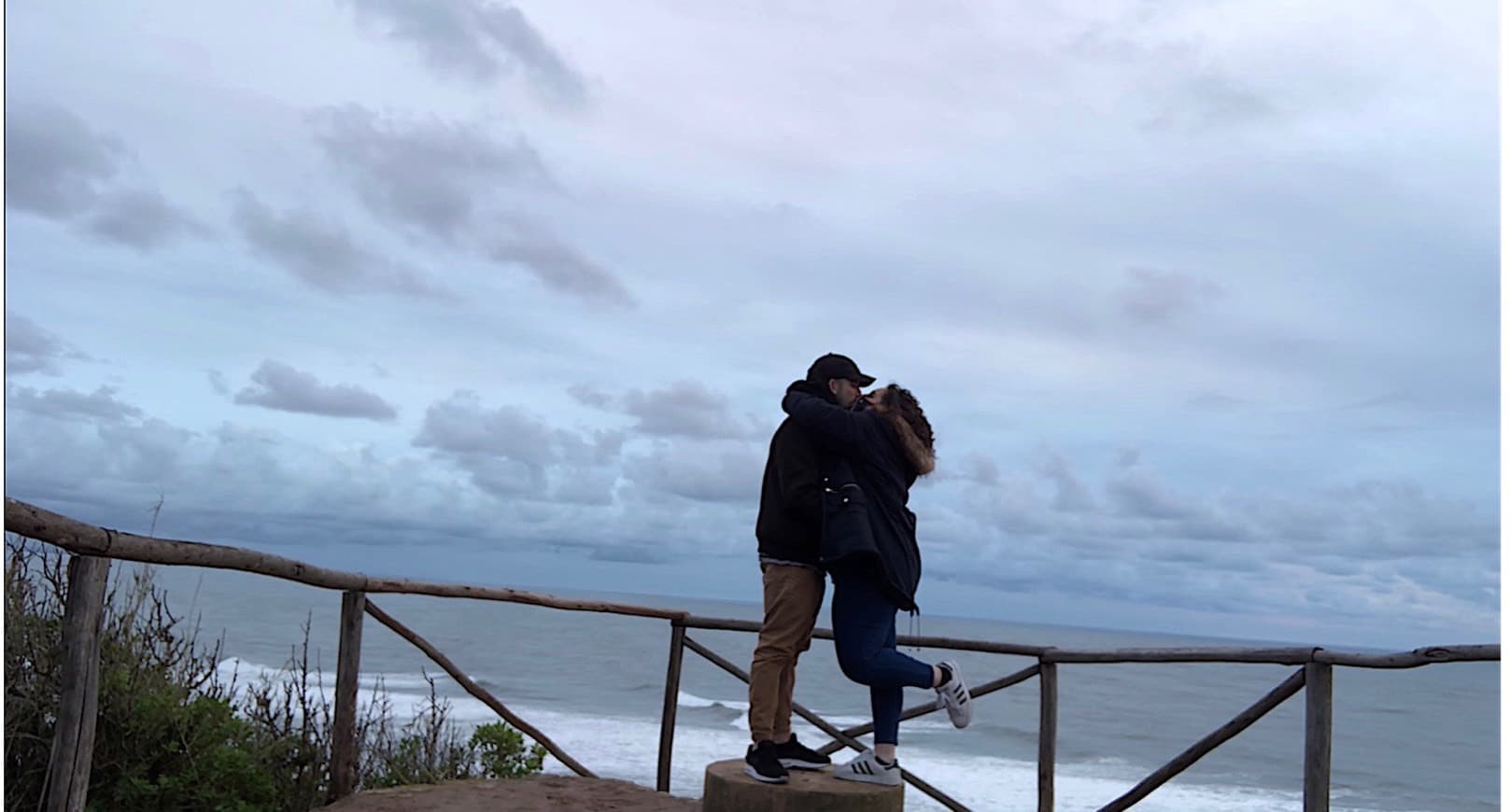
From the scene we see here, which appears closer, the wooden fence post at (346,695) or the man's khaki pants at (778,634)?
the man's khaki pants at (778,634)

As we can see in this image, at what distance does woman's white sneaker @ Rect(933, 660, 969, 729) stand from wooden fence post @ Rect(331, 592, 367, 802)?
2.34m

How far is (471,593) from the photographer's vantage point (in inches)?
228

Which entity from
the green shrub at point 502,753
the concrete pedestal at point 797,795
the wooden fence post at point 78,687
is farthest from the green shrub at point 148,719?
the concrete pedestal at point 797,795

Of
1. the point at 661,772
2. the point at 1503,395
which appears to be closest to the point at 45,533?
the point at 661,772

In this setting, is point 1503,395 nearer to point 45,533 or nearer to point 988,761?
point 45,533

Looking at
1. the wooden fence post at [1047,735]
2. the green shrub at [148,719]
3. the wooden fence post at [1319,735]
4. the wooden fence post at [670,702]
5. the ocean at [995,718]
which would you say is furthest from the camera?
the ocean at [995,718]

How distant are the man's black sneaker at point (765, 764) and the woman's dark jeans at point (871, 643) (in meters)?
0.37

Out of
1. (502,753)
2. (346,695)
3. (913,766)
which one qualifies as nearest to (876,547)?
(346,695)

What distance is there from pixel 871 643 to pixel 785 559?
43cm

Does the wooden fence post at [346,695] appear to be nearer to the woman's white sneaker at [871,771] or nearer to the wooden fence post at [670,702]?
the wooden fence post at [670,702]

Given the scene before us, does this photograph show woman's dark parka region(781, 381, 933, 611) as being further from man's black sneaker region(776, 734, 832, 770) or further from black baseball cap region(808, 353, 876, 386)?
man's black sneaker region(776, 734, 832, 770)

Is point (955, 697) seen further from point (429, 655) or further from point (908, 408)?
point (429, 655)

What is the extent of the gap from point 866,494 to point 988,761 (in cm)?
1755

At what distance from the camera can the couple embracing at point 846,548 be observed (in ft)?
14.5
